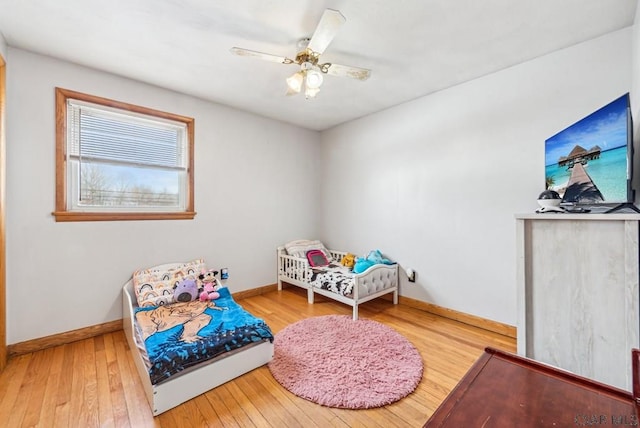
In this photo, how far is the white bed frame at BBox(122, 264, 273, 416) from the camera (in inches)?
63.7

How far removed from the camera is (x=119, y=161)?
2711 mm

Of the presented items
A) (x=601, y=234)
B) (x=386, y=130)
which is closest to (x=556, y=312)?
(x=601, y=234)

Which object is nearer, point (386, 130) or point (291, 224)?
point (386, 130)

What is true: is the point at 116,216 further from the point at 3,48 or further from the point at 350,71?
the point at 350,71

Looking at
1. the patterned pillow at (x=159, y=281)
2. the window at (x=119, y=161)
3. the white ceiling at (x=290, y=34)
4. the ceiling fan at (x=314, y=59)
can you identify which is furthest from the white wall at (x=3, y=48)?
the patterned pillow at (x=159, y=281)

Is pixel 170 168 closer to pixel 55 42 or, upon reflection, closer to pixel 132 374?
pixel 55 42

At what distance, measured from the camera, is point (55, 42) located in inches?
83.7

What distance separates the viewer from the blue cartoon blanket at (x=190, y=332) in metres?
1.68

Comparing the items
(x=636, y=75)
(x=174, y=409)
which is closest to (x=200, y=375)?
(x=174, y=409)

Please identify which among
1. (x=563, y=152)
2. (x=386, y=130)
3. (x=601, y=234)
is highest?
(x=386, y=130)

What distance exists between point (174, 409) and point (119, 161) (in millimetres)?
2361

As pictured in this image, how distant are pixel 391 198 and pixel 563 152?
171cm

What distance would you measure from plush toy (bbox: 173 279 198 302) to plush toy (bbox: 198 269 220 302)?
0.08 m

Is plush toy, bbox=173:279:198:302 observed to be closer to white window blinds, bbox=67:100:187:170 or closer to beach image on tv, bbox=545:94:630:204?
white window blinds, bbox=67:100:187:170
